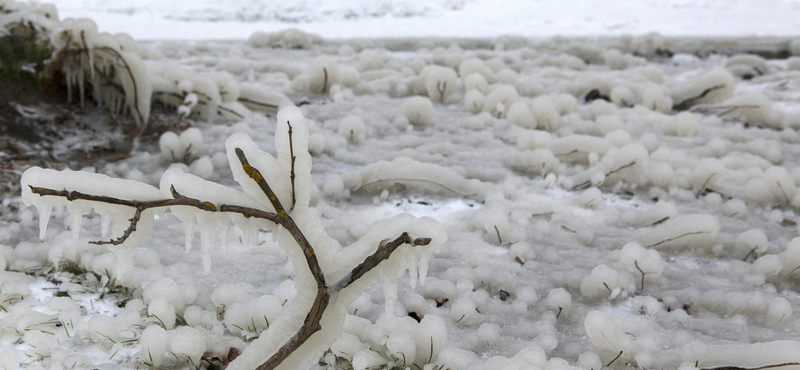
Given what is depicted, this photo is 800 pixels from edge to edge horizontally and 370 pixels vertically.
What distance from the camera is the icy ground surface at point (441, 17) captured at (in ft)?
15.8

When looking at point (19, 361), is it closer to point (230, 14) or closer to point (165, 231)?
point (165, 231)

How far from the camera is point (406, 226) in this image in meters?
0.87

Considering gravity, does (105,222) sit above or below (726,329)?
above

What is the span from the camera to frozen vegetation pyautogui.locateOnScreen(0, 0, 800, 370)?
88 centimetres

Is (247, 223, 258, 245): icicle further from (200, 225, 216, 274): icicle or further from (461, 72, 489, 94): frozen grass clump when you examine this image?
(461, 72, 489, 94): frozen grass clump

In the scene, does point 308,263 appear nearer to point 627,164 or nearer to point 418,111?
point 627,164

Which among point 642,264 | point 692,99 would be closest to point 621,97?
point 692,99

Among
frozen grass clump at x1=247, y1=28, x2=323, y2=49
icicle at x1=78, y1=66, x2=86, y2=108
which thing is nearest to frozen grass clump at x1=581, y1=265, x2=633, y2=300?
icicle at x1=78, y1=66, x2=86, y2=108

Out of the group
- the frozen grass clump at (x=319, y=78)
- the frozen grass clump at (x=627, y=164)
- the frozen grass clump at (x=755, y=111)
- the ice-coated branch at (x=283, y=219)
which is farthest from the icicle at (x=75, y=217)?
the frozen grass clump at (x=755, y=111)

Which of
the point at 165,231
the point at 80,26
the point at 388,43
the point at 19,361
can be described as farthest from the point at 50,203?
the point at 388,43

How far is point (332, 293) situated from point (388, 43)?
11.7 feet

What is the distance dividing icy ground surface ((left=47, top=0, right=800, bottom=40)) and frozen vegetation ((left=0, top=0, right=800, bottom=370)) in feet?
5.65

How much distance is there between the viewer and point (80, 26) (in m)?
2.12

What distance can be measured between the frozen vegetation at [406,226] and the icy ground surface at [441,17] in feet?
5.65
